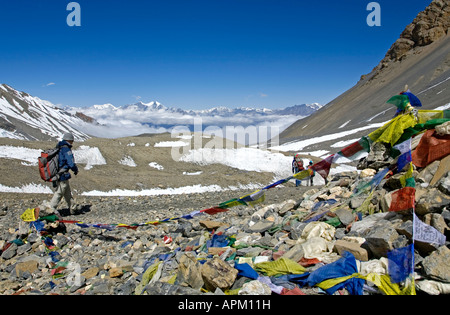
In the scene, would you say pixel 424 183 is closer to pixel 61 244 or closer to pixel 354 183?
pixel 354 183

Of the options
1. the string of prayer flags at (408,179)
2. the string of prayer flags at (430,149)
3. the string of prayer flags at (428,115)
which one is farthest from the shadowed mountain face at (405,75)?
the string of prayer flags at (408,179)

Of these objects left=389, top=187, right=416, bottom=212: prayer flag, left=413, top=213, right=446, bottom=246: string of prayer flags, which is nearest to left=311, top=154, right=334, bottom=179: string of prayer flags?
left=389, top=187, right=416, bottom=212: prayer flag

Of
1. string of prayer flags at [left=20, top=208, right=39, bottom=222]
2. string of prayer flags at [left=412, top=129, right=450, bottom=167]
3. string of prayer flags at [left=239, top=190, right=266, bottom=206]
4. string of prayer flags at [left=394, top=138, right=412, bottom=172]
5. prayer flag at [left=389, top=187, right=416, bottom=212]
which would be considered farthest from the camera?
string of prayer flags at [left=20, top=208, right=39, bottom=222]

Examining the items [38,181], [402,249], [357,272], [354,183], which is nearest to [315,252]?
[357,272]

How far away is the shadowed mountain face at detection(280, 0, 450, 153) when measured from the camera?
10294 cm

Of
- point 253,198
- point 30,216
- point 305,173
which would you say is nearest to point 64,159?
point 30,216

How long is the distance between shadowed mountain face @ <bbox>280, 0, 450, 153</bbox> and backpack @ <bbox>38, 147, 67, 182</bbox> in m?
92.3

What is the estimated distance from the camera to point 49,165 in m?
10.8

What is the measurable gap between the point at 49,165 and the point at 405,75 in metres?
135

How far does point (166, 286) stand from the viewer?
15.0 ft

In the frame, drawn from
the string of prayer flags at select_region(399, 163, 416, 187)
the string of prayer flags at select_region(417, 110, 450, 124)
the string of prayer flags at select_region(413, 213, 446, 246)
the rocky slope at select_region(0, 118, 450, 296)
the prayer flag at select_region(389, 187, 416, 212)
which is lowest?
the rocky slope at select_region(0, 118, 450, 296)

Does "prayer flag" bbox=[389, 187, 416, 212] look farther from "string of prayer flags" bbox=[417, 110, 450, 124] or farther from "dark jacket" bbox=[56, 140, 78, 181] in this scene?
"dark jacket" bbox=[56, 140, 78, 181]

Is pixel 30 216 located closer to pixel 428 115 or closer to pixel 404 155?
pixel 404 155

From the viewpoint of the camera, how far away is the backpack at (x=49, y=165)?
10695 mm
